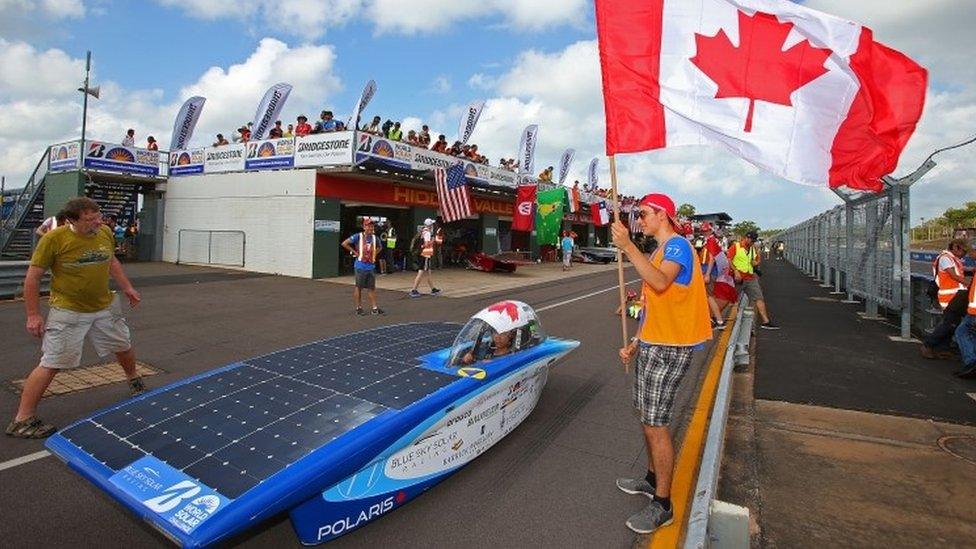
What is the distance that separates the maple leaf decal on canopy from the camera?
3.81 metres

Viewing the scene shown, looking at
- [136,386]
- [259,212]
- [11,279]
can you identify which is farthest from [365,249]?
[259,212]

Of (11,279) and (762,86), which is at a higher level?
(762,86)

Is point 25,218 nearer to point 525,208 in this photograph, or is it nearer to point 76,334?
point 525,208

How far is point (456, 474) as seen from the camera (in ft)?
11.5

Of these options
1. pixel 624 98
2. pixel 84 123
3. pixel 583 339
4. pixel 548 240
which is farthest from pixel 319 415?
pixel 548 240

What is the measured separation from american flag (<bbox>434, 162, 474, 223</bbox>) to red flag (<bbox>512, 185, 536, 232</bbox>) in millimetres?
5508

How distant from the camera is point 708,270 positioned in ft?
30.7

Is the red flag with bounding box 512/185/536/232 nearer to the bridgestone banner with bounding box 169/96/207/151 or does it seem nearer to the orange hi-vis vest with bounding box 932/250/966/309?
the bridgestone banner with bounding box 169/96/207/151

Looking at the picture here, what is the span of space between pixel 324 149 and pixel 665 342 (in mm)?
14673

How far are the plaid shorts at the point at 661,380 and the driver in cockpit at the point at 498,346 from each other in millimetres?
1341

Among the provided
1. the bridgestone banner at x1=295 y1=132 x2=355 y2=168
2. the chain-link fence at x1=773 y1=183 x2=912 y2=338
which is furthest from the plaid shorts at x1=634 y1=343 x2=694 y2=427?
the bridgestone banner at x1=295 y1=132 x2=355 y2=168

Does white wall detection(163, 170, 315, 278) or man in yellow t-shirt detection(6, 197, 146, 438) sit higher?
white wall detection(163, 170, 315, 278)

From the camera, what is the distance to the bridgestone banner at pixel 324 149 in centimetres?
1516

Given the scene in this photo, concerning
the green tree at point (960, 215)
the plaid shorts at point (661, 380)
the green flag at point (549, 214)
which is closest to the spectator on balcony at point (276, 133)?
the green flag at point (549, 214)
